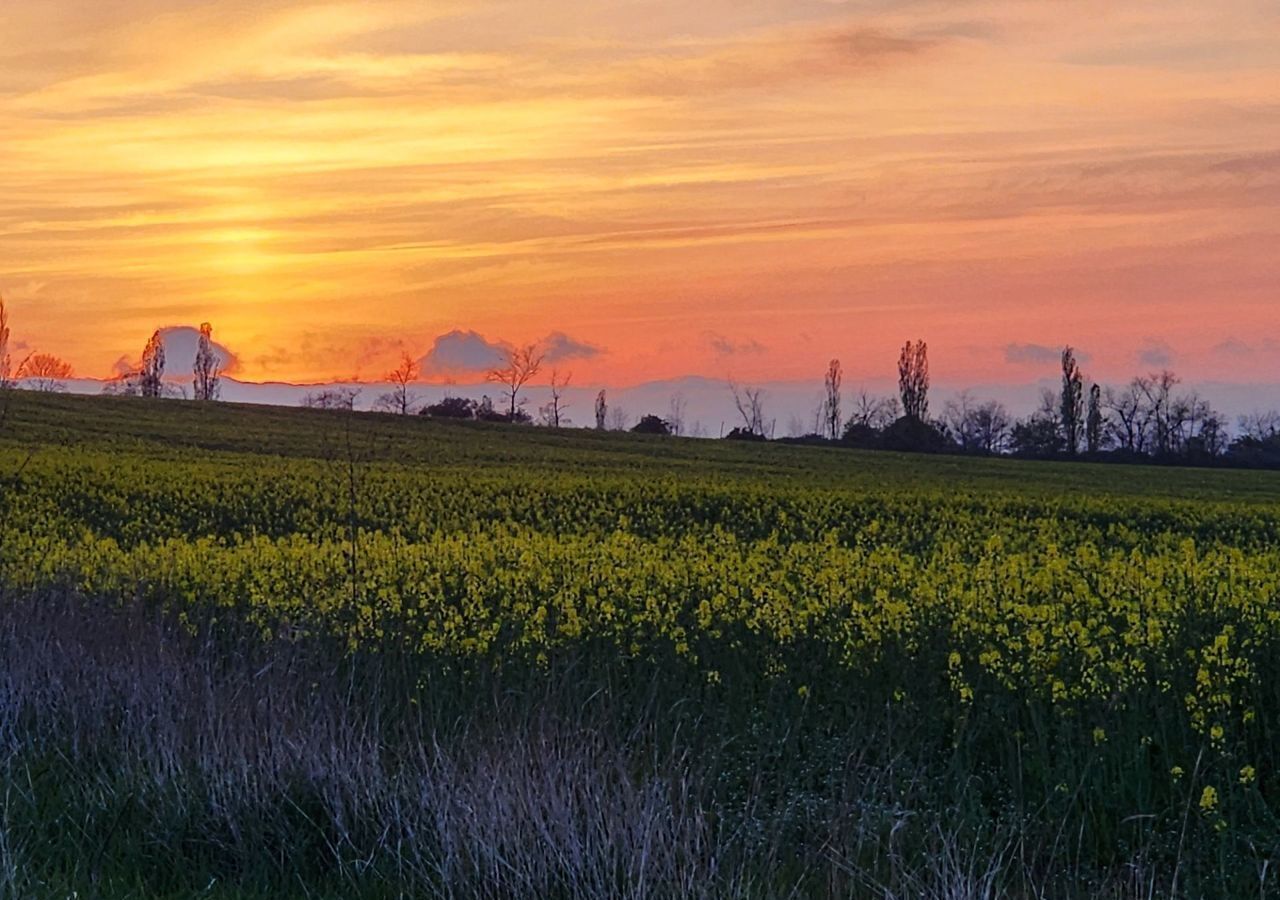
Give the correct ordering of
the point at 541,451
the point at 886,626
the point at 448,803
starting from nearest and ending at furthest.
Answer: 1. the point at 448,803
2. the point at 886,626
3. the point at 541,451

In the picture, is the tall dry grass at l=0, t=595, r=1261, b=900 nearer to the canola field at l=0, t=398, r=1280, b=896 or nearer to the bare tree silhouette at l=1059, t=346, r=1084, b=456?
the canola field at l=0, t=398, r=1280, b=896

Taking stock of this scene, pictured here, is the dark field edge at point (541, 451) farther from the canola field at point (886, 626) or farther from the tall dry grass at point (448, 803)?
the tall dry grass at point (448, 803)

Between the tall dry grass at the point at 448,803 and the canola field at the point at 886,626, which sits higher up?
the canola field at the point at 886,626

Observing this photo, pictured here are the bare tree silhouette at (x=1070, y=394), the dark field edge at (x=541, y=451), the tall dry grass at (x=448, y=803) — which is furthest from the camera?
the bare tree silhouette at (x=1070, y=394)

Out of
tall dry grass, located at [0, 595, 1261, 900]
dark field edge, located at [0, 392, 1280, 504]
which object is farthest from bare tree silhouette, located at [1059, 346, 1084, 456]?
tall dry grass, located at [0, 595, 1261, 900]

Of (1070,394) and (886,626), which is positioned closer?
(886,626)

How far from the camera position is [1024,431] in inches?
3637

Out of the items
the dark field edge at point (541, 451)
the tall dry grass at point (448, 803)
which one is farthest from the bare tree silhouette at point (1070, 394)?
the tall dry grass at point (448, 803)

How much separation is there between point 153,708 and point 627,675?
294 centimetres

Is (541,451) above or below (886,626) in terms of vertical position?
above

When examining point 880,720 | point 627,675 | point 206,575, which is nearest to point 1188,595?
point 880,720

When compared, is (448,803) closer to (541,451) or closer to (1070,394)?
(541,451)

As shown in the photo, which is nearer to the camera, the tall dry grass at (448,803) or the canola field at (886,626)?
the tall dry grass at (448,803)

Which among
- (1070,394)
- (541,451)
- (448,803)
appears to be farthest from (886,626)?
(1070,394)
